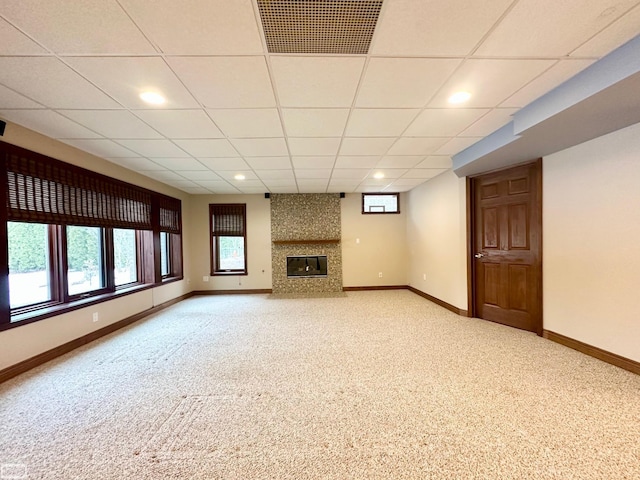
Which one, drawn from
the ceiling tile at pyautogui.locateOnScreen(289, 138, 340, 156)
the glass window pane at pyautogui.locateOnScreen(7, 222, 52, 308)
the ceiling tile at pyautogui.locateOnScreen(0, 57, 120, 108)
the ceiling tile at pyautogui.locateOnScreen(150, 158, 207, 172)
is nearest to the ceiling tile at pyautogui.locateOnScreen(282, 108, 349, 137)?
the ceiling tile at pyautogui.locateOnScreen(289, 138, 340, 156)

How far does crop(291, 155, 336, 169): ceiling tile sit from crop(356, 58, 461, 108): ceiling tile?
1570mm

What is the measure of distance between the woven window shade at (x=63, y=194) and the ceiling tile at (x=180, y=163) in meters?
0.78

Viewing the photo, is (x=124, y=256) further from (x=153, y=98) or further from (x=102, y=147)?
(x=153, y=98)

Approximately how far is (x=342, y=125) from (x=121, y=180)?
3.61 meters

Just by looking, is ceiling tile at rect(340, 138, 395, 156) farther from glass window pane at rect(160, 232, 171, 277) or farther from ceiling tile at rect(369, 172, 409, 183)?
glass window pane at rect(160, 232, 171, 277)

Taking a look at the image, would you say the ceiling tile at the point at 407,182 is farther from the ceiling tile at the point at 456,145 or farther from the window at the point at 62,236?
the window at the point at 62,236

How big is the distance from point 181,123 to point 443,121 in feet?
8.61

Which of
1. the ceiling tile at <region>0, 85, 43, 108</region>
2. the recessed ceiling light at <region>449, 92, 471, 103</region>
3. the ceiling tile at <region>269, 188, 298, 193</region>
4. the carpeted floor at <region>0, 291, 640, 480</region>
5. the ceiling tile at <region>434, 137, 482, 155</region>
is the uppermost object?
the ceiling tile at <region>0, 85, 43, 108</region>

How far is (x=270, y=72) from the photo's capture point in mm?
1933

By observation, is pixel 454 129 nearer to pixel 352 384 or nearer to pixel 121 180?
pixel 352 384

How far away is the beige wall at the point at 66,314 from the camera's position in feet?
8.81

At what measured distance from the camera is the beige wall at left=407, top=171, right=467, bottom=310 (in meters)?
4.51

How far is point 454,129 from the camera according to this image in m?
3.00

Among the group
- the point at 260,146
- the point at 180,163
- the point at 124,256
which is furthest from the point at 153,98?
the point at 124,256
